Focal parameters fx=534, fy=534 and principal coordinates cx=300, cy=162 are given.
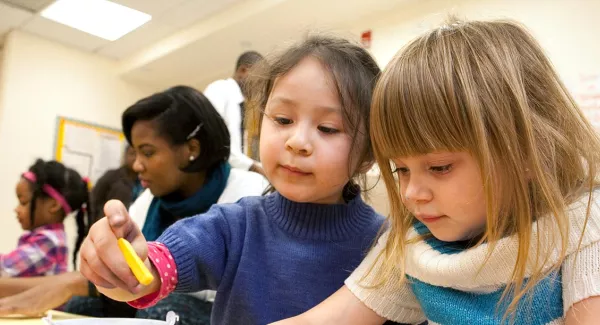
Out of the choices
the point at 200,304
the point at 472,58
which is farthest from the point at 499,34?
the point at 200,304

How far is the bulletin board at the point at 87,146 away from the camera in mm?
3816

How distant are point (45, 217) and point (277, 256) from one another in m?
1.46

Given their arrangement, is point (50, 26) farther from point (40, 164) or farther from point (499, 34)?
point (499, 34)

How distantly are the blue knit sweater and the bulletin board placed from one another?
329cm

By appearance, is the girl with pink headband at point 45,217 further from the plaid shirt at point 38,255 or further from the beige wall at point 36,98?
the beige wall at point 36,98

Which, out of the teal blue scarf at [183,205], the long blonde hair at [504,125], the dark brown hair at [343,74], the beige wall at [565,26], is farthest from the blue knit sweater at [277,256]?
the beige wall at [565,26]

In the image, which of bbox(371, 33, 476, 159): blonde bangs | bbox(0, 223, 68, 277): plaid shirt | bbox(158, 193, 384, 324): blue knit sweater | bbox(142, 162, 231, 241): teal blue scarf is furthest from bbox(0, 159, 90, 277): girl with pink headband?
bbox(371, 33, 476, 159): blonde bangs

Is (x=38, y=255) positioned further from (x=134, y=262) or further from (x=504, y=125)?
(x=504, y=125)

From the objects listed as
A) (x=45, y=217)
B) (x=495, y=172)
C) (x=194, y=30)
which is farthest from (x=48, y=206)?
(x=495, y=172)

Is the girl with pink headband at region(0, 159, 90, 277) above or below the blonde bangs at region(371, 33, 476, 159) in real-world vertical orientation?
below

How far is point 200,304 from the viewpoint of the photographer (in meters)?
1.14

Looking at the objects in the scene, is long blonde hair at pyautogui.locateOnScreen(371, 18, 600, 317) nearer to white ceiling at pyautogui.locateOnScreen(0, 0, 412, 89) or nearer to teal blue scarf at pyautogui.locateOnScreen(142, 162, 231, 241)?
teal blue scarf at pyautogui.locateOnScreen(142, 162, 231, 241)

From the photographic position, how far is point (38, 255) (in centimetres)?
174

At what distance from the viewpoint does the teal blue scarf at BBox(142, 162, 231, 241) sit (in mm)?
1279
